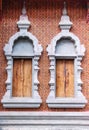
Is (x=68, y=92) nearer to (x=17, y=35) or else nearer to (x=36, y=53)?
(x=36, y=53)

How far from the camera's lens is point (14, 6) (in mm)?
12953

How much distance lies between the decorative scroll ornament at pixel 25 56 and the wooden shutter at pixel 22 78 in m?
0.16

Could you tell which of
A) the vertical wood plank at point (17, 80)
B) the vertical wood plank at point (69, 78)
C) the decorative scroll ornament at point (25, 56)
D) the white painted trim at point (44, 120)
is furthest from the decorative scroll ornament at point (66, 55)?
the vertical wood plank at point (17, 80)

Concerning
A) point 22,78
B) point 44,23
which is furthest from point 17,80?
point 44,23

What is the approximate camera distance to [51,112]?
40.4 feet

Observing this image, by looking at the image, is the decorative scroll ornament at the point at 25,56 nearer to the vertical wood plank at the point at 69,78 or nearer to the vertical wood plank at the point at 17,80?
the vertical wood plank at the point at 17,80

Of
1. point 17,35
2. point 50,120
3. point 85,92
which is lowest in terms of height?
point 50,120

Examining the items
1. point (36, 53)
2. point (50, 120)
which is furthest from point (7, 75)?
point (50, 120)

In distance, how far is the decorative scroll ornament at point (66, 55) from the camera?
12.3 meters

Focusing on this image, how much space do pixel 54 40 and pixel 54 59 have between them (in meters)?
0.64

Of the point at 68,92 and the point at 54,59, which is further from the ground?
the point at 54,59

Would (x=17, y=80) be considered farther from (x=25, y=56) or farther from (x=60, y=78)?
(x=60, y=78)

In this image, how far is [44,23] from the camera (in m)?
12.8

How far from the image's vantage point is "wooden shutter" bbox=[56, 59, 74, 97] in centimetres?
1262
